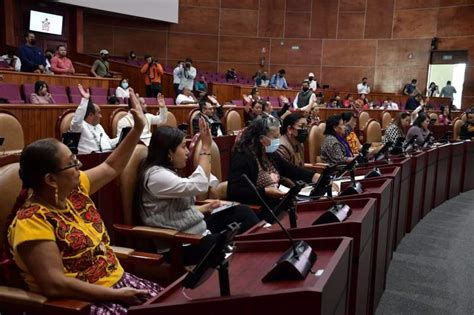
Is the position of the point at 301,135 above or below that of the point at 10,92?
below

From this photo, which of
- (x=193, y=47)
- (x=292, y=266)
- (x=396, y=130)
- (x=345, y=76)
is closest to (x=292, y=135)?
(x=396, y=130)

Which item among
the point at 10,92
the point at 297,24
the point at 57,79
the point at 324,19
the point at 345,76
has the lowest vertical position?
the point at 10,92

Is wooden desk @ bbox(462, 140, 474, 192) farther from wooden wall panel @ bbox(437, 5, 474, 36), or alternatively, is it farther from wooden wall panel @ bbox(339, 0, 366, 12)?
wooden wall panel @ bbox(339, 0, 366, 12)

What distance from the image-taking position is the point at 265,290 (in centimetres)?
112

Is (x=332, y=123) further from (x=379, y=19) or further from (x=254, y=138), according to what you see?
(x=379, y=19)

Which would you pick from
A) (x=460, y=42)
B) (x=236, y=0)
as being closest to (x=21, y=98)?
(x=236, y=0)

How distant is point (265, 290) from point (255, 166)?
182cm

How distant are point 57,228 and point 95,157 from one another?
3.39ft

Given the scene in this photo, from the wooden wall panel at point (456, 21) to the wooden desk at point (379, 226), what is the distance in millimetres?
11092

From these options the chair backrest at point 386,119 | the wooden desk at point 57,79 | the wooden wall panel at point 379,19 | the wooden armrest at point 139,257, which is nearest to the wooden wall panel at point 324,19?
the wooden wall panel at point 379,19

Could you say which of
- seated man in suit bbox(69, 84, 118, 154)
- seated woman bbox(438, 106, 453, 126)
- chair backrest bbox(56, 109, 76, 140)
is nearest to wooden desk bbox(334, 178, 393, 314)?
seated man in suit bbox(69, 84, 118, 154)

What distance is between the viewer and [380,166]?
125 inches

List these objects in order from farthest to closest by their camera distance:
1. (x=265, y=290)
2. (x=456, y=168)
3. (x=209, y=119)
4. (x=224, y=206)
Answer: (x=456, y=168) → (x=209, y=119) → (x=224, y=206) → (x=265, y=290)

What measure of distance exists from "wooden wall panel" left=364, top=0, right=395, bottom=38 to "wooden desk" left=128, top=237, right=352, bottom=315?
1281 centimetres
